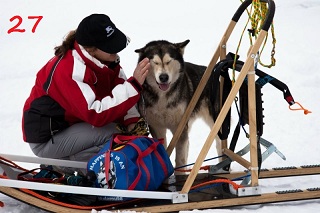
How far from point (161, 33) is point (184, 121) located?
5.67m

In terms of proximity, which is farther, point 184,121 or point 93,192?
point 184,121

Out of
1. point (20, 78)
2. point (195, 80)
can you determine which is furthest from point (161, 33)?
point (195, 80)

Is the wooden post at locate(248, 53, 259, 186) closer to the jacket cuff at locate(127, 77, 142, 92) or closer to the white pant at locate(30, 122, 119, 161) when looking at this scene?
the jacket cuff at locate(127, 77, 142, 92)

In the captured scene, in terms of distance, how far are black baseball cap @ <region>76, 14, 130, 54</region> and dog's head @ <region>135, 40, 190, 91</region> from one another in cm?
43

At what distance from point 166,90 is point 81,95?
31.9 inches

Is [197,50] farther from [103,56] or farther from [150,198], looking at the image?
[150,198]

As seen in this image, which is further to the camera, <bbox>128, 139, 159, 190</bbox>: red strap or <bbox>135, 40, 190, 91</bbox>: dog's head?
<bbox>135, 40, 190, 91</bbox>: dog's head

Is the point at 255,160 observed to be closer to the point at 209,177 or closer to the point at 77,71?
the point at 209,177

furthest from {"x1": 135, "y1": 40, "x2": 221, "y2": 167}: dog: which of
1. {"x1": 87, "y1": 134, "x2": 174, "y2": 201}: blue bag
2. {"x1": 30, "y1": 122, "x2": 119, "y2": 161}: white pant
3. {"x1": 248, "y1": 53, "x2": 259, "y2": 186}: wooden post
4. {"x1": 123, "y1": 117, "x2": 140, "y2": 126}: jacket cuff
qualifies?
{"x1": 248, "y1": 53, "x2": 259, "y2": 186}: wooden post

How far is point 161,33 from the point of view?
348 inches

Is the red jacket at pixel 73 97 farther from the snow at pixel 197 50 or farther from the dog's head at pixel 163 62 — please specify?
the snow at pixel 197 50

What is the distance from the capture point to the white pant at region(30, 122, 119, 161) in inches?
118

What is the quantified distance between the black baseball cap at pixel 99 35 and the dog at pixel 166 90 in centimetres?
45

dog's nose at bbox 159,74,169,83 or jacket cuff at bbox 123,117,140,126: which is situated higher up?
dog's nose at bbox 159,74,169,83
